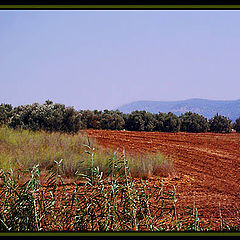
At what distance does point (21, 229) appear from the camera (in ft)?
7.53

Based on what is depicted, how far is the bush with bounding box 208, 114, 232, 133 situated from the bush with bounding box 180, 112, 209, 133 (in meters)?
0.39

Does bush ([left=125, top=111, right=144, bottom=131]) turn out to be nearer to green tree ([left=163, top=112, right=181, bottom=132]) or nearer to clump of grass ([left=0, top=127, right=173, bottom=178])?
green tree ([left=163, top=112, right=181, bottom=132])

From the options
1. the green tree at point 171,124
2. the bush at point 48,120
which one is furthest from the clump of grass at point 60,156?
the green tree at point 171,124

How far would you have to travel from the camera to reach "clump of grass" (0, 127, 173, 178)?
17.7 feet

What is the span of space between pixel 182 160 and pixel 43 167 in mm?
2775

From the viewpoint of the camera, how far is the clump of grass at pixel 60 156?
17.7ft

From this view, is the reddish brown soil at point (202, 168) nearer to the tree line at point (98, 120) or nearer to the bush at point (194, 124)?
the tree line at point (98, 120)

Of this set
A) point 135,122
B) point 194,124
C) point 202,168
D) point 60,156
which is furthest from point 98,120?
point 202,168

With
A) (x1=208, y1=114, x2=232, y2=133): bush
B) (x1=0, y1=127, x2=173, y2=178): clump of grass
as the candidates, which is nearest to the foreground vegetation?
(x1=0, y1=127, x2=173, y2=178): clump of grass

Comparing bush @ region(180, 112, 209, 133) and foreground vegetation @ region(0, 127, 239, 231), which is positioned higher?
bush @ region(180, 112, 209, 133)

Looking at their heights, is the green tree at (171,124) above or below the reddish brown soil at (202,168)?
above

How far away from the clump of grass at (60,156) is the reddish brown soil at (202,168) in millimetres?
298

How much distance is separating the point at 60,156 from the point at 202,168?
256cm

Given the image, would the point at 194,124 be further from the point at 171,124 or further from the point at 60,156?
the point at 60,156
